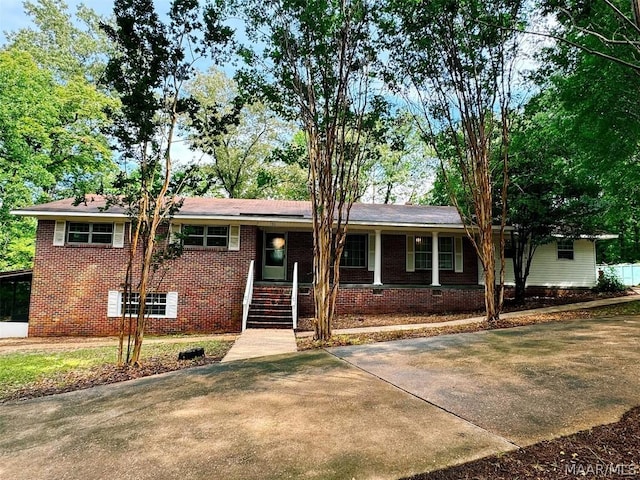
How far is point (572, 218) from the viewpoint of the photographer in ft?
42.5

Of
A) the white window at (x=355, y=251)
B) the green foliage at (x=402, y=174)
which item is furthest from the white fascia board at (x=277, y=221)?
the green foliage at (x=402, y=174)

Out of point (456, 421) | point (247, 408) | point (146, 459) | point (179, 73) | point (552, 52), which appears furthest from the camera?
point (552, 52)

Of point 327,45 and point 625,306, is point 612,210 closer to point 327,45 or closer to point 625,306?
point 625,306

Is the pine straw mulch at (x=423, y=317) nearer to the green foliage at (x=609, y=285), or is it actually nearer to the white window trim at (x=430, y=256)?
the green foliage at (x=609, y=285)

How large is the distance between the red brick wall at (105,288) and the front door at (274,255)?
1.87 metres

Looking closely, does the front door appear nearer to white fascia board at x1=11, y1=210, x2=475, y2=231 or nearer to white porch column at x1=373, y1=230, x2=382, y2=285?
white fascia board at x1=11, y1=210, x2=475, y2=231

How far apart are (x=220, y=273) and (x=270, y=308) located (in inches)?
86.6

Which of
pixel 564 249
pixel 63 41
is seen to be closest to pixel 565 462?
pixel 564 249

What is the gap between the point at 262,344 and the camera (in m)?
8.27

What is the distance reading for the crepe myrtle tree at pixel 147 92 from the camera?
6.30 m

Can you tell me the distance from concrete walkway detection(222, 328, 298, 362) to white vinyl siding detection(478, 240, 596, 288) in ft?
32.7

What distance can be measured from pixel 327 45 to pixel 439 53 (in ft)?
11.4

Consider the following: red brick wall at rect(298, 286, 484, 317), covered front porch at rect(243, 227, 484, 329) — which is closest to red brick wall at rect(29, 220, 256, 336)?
covered front porch at rect(243, 227, 484, 329)

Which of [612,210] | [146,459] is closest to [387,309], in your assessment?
[612,210]
